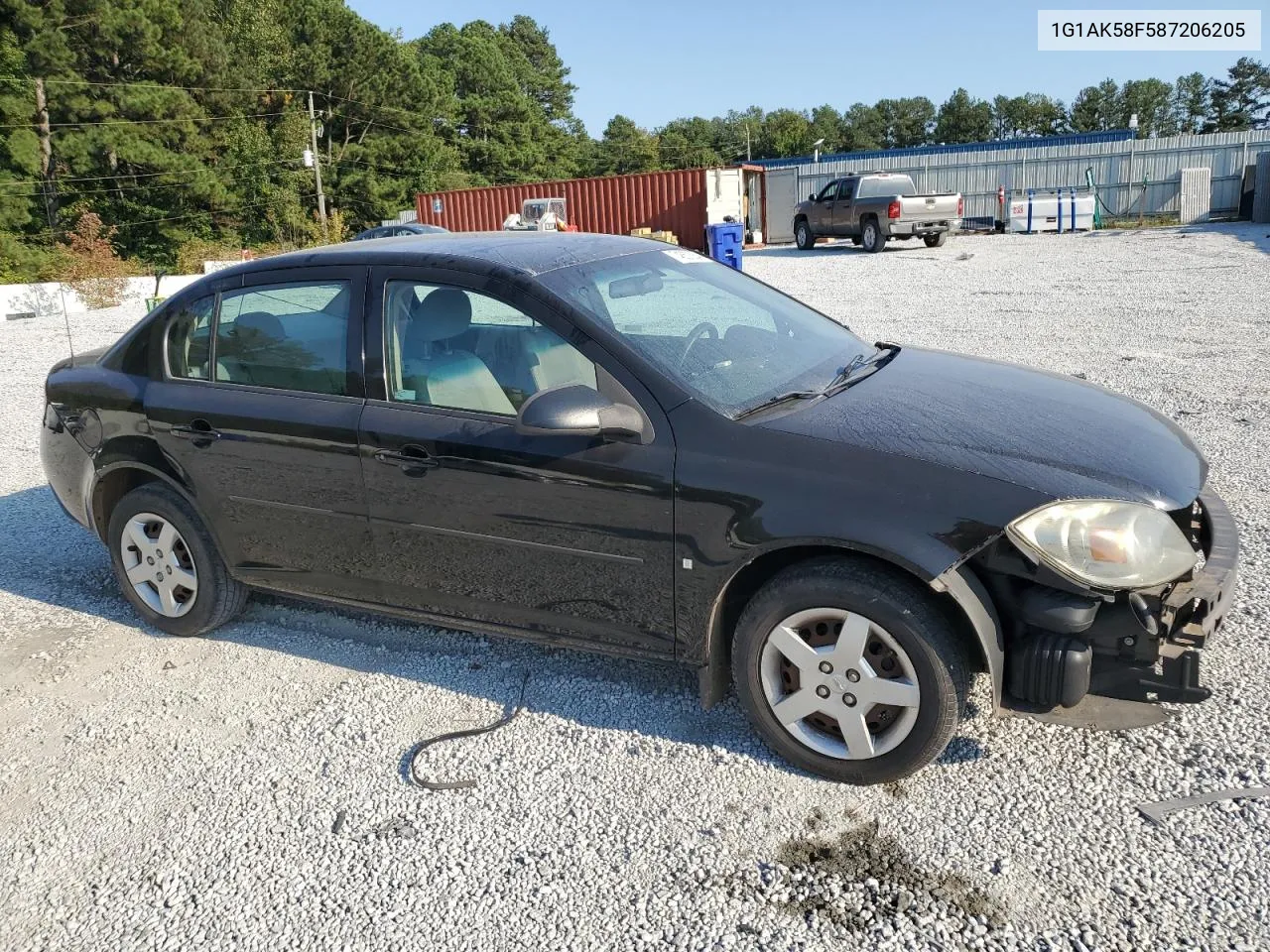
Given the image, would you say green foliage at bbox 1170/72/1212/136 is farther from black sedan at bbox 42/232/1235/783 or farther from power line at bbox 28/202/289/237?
black sedan at bbox 42/232/1235/783

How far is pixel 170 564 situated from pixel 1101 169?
39.6m

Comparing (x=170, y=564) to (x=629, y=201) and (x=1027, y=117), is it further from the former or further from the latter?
(x=1027, y=117)

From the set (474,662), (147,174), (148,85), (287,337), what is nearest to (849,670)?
(474,662)

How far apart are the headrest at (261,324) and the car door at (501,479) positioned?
547mm

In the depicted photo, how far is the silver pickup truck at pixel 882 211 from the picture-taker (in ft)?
81.3

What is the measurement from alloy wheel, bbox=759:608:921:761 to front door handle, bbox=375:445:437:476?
4.42ft

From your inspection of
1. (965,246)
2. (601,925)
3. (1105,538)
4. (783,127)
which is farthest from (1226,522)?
(783,127)

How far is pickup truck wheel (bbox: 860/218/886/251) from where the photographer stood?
82.9ft

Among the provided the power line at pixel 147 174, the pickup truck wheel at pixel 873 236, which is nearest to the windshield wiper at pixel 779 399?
the pickup truck wheel at pixel 873 236

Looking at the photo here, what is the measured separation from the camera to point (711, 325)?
12.5 feet

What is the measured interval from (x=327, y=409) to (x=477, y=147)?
74867 mm

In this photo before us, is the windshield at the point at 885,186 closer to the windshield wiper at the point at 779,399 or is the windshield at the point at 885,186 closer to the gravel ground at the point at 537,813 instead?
the gravel ground at the point at 537,813

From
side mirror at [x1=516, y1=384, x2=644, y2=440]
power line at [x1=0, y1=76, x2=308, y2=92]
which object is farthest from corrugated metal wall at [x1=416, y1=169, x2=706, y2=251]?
side mirror at [x1=516, y1=384, x2=644, y2=440]

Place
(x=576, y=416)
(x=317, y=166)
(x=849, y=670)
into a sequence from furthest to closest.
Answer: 1. (x=317, y=166)
2. (x=576, y=416)
3. (x=849, y=670)
